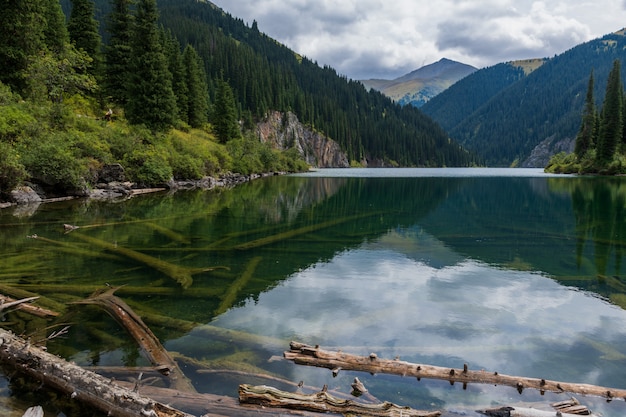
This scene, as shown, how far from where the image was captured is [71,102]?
47031 millimetres

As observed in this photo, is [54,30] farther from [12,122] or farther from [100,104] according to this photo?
[12,122]

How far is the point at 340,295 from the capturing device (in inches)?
485

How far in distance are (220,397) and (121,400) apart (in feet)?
4.83

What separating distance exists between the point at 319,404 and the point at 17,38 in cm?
4530

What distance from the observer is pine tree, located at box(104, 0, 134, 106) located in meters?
53.0

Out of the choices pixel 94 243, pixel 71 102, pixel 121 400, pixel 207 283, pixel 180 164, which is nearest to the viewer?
pixel 121 400

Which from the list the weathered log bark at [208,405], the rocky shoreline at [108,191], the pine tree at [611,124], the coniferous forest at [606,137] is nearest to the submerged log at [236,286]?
the weathered log bark at [208,405]

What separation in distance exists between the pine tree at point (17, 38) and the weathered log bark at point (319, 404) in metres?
42.8

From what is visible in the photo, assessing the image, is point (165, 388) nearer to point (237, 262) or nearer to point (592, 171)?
point (237, 262)

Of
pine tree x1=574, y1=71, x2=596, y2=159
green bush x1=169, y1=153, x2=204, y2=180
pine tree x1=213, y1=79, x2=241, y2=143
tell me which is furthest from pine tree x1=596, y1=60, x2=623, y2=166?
green bush x1=169, y1=153, x2=204, y2=180

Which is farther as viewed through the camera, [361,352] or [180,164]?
[180,164]

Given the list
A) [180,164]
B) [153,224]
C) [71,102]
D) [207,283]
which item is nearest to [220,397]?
[207,283]

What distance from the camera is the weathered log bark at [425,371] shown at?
22.1 feet

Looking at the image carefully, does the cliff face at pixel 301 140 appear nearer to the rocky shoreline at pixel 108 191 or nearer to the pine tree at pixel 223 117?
the pine tree at pixel 223 117
